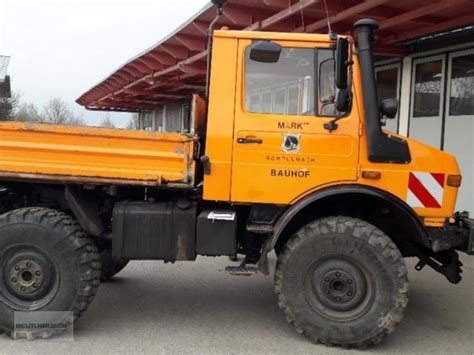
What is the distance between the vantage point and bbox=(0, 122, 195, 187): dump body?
4.38 m

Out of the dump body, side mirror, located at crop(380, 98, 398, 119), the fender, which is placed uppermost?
side mirror, located at crop(380, 98, 398, 119)

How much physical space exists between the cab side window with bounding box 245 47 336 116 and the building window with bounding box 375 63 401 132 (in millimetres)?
6183

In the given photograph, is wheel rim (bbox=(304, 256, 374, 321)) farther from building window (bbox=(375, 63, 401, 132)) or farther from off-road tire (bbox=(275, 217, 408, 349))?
building window (bbox=(375, 63, 401, 132))

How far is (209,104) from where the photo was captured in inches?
175

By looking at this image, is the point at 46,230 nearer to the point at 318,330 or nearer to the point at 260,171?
the point at 260,171

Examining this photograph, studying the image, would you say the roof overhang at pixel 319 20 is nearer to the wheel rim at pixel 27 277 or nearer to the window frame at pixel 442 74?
the window frame at pixel 442 74

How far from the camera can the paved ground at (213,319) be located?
435cm

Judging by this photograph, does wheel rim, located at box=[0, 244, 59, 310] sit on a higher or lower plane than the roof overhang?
lower

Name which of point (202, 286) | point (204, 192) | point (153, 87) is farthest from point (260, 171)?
point (153, 87)

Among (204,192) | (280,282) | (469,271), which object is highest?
(204,192)

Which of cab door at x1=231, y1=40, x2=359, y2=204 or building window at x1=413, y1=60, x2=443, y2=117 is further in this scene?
building window at x1=413, y1=60, x2=443, y2=117

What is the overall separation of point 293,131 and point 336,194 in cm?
64

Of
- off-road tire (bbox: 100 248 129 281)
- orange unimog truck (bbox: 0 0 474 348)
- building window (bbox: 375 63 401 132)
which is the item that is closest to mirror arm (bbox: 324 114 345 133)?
orange unimog truck (bbox: 0 0 474 348)

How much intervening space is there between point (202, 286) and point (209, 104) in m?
2.54
